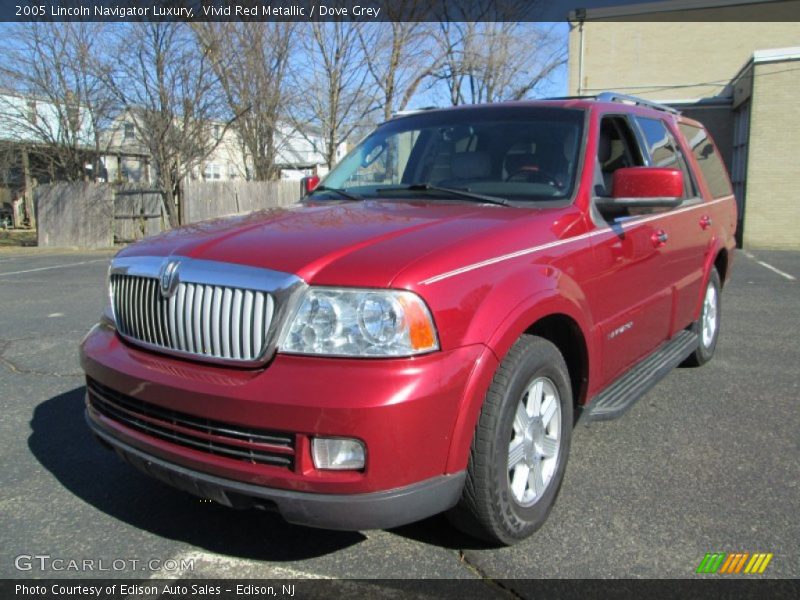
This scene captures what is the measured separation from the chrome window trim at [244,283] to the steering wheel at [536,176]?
5.44 ft

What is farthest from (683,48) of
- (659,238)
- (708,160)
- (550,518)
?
(550,518)

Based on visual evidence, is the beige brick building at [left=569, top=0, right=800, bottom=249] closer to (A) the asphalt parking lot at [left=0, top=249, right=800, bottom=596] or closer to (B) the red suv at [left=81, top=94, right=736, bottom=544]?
(A) the asphalt parking lot at [left=0, top=249, right=800, bottom=596]

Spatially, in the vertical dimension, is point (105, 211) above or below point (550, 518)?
above

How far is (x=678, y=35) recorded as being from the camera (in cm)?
2242

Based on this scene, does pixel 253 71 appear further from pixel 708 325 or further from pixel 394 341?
pixel 394 341

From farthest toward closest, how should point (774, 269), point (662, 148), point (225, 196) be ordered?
point (225, 196) < point (774, 269) < point (662, 148)

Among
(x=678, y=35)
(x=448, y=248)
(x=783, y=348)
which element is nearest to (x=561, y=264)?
(x=448, y=248)

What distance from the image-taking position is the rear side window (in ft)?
17.0

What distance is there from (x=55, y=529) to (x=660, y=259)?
3506mm

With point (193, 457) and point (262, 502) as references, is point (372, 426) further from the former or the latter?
point (193, 457)

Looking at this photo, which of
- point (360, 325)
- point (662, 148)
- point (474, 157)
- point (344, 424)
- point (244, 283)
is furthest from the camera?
point (662, 148)

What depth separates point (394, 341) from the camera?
7.32 ft

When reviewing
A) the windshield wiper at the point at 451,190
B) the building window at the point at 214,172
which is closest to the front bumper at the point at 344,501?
the windshield wiper at the point at 451,190

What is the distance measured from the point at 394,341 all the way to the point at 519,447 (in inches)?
32.8
